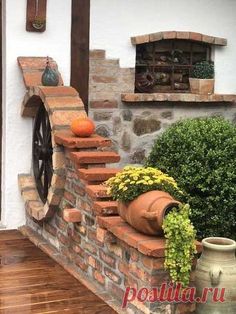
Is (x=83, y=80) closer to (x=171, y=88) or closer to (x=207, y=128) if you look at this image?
(x=171, y=88)

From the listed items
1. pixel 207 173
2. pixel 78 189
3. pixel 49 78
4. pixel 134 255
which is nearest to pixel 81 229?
pixel 78 189

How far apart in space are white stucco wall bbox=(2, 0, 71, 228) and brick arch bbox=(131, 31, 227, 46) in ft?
2.96

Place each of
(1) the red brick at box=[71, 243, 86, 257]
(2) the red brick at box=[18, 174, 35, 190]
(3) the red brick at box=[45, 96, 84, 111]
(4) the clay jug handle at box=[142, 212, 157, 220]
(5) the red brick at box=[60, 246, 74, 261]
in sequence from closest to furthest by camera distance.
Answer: (4) the clay jug handle at box=[142, 212, 157, 220], (1) the red brick at box=[71, 243, 86, 257], (5) the red brick at box=[60, 246, 74, 261], (3) the red brick at box=[45, 96, 84, 111], (2) the red brick at box=[18, 174, 35, 190]

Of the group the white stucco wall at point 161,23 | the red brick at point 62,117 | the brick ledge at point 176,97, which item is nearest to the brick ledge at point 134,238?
the red brick at point 62,117

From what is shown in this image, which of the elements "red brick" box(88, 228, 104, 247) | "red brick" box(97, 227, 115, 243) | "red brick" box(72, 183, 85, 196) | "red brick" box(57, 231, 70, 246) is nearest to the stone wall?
"red brick" box(57, 231, 70, 246)

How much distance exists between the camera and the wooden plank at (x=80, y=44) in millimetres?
7051

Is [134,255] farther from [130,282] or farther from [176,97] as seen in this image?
[176,97]

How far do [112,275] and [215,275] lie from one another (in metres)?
0.93

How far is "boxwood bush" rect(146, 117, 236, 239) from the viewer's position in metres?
5.70

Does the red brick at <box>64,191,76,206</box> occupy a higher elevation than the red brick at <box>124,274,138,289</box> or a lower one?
higher

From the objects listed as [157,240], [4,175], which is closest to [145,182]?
[157,240]

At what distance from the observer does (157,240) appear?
442 centimetres

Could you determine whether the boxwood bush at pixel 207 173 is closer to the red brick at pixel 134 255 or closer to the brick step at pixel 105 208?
the brick step at pixel 105 208

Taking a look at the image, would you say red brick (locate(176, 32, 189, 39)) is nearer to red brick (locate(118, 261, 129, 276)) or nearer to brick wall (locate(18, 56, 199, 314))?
brick wall (locate(18, 56, 199, 314))
